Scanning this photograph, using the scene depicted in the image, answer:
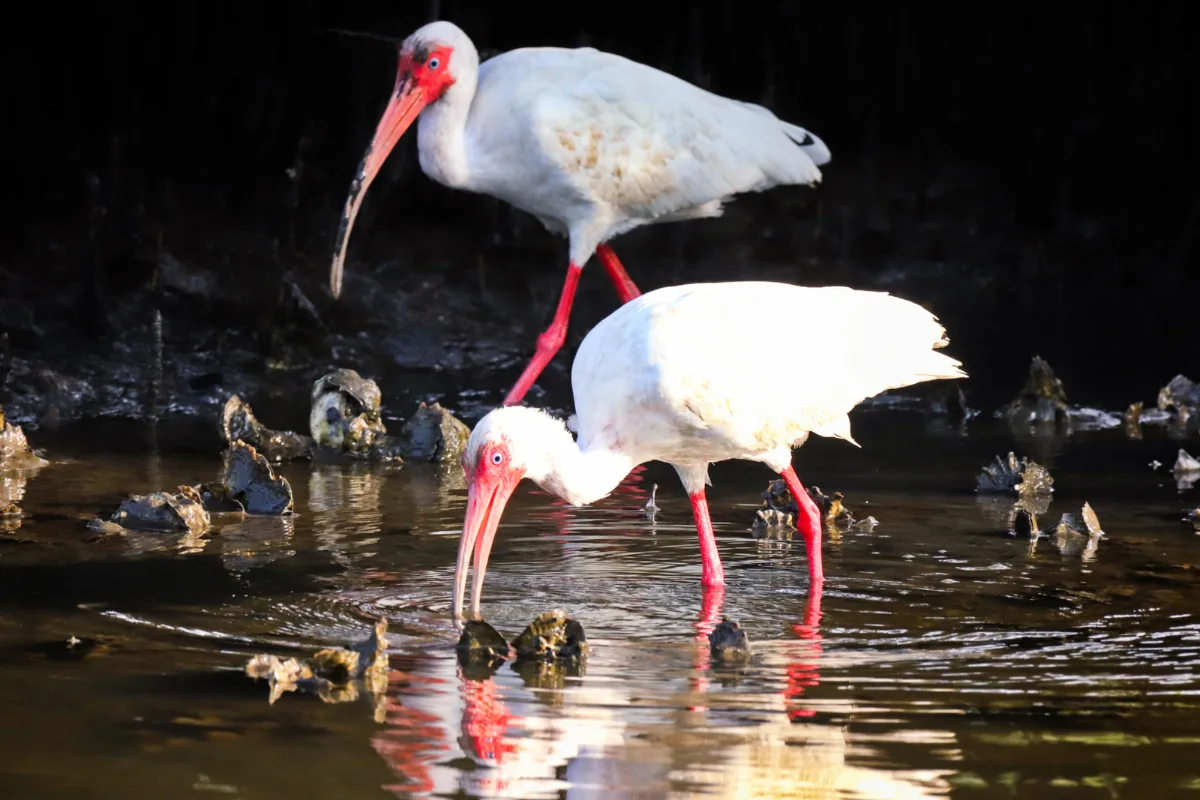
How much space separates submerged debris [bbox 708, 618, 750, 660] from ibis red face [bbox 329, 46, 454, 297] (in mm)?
5096

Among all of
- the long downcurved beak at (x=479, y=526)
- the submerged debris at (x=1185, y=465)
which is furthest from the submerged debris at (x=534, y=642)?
the submerged debris at (x=1185, y=465)

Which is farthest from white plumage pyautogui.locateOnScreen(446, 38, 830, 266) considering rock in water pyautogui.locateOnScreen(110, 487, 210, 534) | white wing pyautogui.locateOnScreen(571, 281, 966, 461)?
rock in water pyautogui.locateOnScreen(110, 487, 210, 534)

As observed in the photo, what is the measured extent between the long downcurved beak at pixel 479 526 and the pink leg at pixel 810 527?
3.55 ft

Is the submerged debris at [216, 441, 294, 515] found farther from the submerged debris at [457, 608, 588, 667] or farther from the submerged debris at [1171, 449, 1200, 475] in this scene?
the submerged debris at [1171, 449, 1200, 475]

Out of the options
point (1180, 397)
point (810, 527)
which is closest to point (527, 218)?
point (1180, 397)

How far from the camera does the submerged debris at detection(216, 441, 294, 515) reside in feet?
24.3

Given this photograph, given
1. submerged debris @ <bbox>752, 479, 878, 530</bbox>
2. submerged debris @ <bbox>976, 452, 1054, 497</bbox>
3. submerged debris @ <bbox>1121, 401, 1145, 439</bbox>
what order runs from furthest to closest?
submerged debris @ <bbox>1121, 401, 1145, 439</bbox>
submerged debris @ <bbox>976, 452, 1054, 497</bbox>
submerged debris @ <bbox>752, 479, 878, 530</bbox>

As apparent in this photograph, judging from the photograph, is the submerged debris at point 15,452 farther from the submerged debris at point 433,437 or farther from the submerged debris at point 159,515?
the submerged debris at point 433,437

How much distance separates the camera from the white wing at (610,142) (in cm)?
955

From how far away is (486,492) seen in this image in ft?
19.2

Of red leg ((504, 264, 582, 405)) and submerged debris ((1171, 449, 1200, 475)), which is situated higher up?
red leg ((504, 264, 582, 405))

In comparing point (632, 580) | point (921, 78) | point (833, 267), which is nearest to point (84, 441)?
point (632, 580)

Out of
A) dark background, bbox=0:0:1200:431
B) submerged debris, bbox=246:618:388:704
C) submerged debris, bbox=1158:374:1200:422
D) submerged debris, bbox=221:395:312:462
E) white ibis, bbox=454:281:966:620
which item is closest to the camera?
submerged debris, bbox=246:618:388:704

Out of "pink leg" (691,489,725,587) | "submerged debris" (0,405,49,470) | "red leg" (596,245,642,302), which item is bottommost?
"pink leg" (691,489,725,587)
